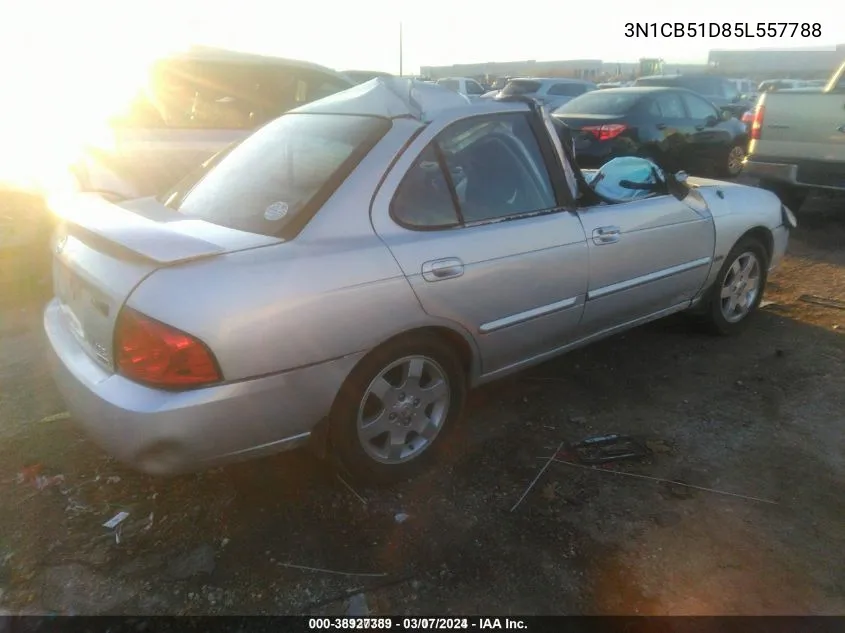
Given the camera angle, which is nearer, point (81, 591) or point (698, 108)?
point (81, 591)

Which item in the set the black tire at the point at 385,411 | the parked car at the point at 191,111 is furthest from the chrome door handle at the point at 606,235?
the parked car at the point at 191,111

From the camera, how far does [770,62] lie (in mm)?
56188

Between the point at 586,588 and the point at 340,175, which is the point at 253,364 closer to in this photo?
the point at 340,175

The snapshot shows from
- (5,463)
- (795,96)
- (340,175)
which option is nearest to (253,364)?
(340,175)

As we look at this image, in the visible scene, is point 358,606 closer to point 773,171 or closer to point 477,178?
point 477,178

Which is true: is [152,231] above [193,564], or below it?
above

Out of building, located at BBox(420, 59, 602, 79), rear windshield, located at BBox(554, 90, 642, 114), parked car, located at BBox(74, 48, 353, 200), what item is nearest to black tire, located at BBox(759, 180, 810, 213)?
rear windshield, located at BBox(554, 90, 642, 114)

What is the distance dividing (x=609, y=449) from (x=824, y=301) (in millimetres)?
3076

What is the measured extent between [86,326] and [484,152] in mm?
1866

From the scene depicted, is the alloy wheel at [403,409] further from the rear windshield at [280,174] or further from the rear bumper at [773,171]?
the rear bumper at [773,171]

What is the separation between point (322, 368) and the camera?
247cm

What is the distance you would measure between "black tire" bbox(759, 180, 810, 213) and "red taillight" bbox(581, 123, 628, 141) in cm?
196

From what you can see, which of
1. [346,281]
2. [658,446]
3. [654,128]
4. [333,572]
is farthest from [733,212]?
[654,128]

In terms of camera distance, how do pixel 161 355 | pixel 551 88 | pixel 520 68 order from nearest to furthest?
pixel 161 355 < pixel 551 88 < pixel 520 68
